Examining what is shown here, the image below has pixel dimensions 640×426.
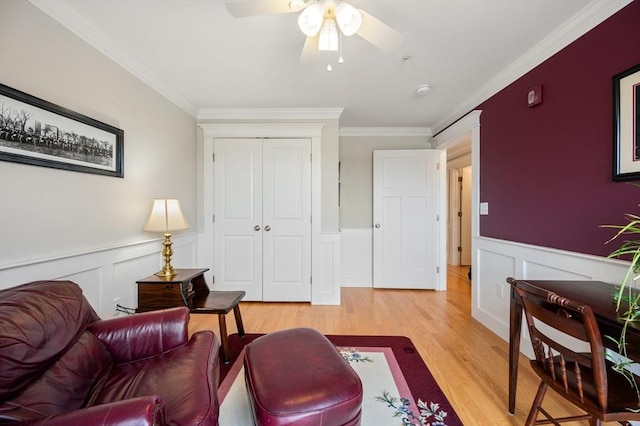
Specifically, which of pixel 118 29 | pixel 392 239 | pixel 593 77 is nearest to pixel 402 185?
pixel 392 239

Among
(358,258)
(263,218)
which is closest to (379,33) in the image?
(263,218)

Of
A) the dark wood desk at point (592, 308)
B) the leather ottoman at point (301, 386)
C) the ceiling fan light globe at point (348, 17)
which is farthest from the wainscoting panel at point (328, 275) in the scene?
the ceiling fan light globe at point (348, 17)

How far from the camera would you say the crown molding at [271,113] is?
10.5 ft

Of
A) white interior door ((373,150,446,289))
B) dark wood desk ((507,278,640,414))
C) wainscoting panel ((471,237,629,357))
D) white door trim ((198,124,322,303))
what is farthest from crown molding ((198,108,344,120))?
dark wood desk ((507,278,640,414))

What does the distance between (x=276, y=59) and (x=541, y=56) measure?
2018 mm

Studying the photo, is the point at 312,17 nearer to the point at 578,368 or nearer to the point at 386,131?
the point at 578,368

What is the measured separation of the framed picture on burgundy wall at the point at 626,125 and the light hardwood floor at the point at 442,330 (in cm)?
141

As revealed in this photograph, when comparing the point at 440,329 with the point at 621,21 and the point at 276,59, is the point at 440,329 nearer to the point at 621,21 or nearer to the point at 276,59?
the point at 621,21

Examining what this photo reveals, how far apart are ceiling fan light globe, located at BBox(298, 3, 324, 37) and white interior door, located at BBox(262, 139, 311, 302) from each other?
1.90m

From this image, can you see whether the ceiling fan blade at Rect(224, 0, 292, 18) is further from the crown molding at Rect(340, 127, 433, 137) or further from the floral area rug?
the crown molding at Rect(340, 127, 433, 137)

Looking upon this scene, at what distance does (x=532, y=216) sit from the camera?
2070mm

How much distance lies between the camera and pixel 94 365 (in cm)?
122

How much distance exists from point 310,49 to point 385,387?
219 centimetres

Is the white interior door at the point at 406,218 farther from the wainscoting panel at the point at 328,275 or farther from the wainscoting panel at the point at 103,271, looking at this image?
the wainscoting panel at the point at 103,271
